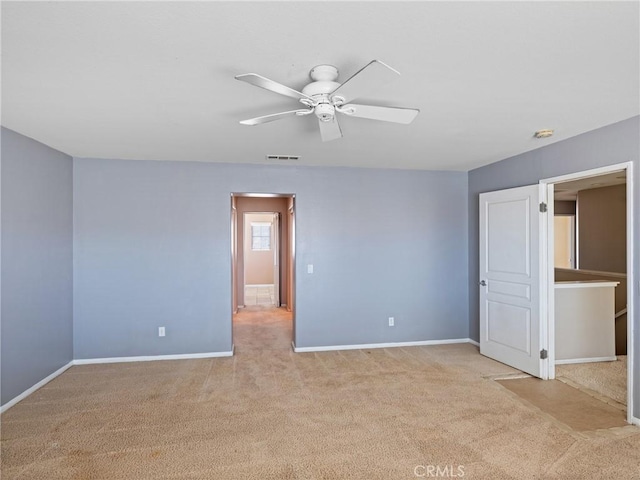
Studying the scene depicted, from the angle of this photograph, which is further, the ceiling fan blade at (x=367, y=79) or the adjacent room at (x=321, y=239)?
the adjacent room at (x=321, y=239)

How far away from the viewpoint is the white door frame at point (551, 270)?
2754mm

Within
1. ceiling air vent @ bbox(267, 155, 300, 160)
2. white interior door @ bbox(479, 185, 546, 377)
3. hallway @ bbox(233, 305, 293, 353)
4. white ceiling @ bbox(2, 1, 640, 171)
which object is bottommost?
hallway @ bbox(233, 305, 293, 353)

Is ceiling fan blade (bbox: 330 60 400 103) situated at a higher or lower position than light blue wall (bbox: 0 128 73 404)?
higher

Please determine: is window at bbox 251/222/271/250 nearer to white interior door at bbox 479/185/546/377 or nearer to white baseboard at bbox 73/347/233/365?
white baseboard at bbox 73/347/233/365

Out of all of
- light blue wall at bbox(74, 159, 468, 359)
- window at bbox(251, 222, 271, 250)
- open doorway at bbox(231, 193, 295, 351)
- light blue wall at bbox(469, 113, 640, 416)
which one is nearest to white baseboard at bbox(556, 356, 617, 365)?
light blue wall at bbox(469, 113, 640, 416)

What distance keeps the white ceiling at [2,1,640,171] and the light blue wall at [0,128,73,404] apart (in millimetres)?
387

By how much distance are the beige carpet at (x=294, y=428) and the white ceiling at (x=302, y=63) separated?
2364 millimetres

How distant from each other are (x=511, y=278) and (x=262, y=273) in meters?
7.98

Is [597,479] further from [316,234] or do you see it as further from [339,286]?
[316,234]

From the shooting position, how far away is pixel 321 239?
15.4 feet

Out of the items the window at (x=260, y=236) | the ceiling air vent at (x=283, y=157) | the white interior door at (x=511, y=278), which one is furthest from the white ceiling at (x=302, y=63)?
the window at (x=260, y=236)

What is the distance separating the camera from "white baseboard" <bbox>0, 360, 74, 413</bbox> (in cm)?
301

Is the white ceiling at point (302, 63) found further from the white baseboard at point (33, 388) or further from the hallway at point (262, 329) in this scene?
the hallway at point (262, 329)

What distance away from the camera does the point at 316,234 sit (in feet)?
15.4
